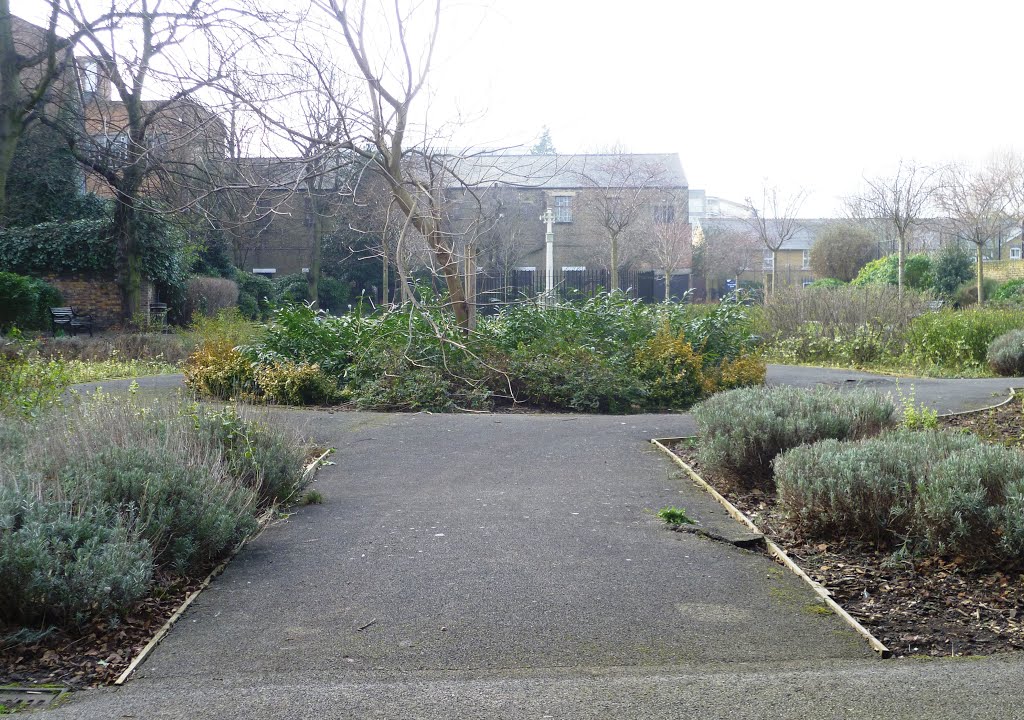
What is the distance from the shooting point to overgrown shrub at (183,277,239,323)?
25.1 m

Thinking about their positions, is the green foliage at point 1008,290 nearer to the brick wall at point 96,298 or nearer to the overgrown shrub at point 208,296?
the overgrown shrub at point 208,296

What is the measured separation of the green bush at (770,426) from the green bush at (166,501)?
343 centimetres

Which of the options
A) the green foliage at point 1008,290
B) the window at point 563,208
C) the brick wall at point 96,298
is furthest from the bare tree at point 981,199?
the brick wall at point 96,298

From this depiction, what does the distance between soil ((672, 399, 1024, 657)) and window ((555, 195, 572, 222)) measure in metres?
32.7

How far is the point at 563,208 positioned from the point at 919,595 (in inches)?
1358

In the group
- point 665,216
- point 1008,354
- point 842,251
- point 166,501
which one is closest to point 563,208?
point 665,216

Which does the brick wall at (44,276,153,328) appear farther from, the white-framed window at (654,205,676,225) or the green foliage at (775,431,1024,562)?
the green foliage at (775,431,1024,562)

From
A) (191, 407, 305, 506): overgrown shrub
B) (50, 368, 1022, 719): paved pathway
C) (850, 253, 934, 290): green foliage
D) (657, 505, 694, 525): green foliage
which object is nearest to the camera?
(50, 368, 1022, 719): paved pathway

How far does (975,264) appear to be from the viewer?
3556cm

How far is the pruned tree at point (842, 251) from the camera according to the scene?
38594 mm

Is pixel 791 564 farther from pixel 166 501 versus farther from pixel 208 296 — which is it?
pixel 208 296

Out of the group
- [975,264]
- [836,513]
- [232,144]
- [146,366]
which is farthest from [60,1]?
[975,264]

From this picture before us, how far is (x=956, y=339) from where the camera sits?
54.2ft

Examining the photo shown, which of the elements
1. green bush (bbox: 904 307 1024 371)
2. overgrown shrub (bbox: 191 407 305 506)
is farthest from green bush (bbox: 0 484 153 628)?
green bush (bbox: 904 307 1024 371)
